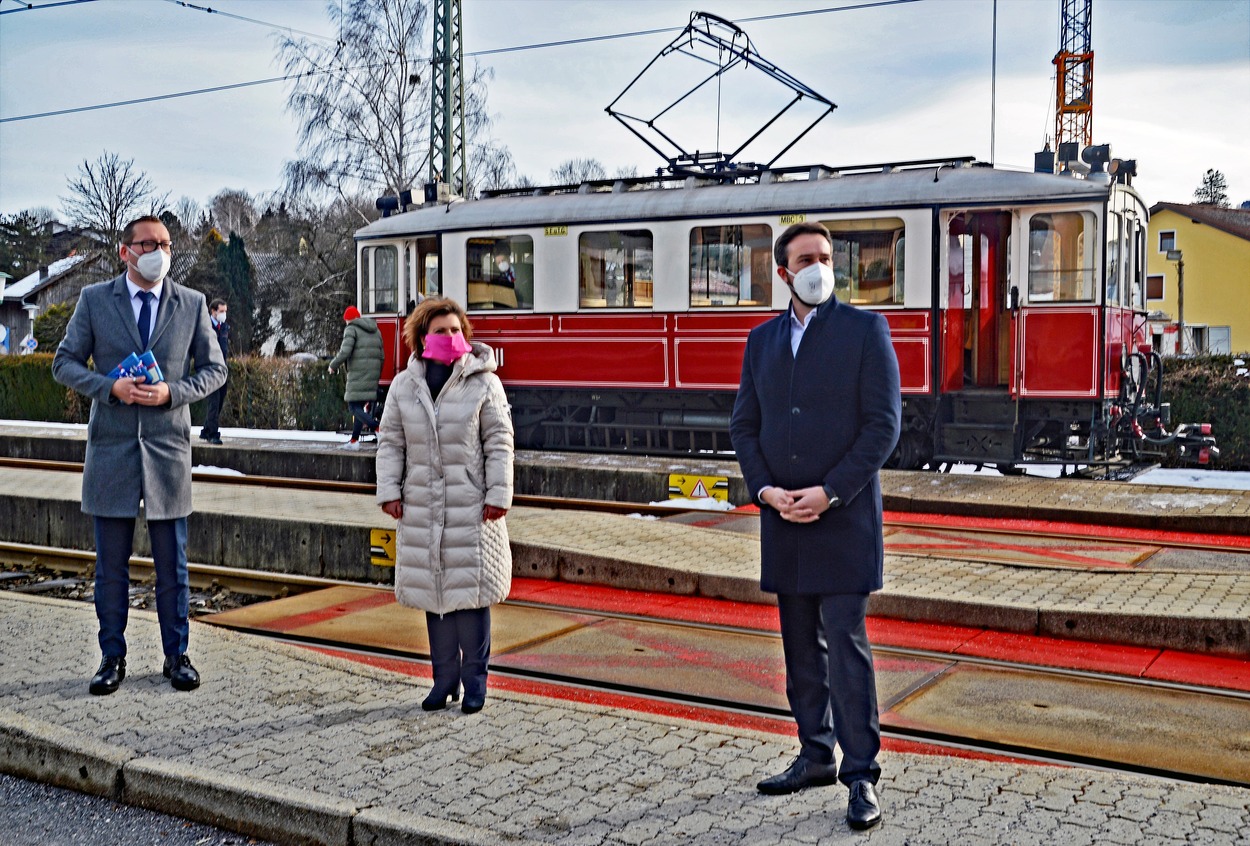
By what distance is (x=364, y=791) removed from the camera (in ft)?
15.1

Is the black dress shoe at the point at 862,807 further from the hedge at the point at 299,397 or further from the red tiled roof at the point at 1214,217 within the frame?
the red tiled roof at the point at 1214,217

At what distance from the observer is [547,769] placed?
480cm

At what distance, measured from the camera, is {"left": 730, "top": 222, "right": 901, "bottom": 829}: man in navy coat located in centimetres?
440

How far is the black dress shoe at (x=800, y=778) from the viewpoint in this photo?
454 centimetres

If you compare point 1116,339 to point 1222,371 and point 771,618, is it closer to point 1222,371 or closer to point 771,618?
point 1222,371

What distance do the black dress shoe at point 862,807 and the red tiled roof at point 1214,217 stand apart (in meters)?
59.8

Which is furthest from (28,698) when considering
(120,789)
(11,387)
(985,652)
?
(11,387)

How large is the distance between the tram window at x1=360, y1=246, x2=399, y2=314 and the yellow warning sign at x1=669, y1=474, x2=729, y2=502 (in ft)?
23.9

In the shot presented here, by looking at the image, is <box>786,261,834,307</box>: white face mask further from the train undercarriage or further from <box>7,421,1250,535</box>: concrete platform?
the train undercarriage

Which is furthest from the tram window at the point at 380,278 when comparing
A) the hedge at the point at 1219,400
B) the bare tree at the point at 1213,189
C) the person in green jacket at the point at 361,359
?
the bare tree at the point at 1213,189

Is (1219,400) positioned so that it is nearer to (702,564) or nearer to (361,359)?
(702,564)

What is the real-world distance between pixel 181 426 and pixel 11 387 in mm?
26753

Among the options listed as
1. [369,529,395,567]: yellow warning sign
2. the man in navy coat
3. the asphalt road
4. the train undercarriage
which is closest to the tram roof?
the train undercarriage

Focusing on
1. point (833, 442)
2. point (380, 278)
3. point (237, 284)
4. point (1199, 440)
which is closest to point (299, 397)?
point (380, 278)
